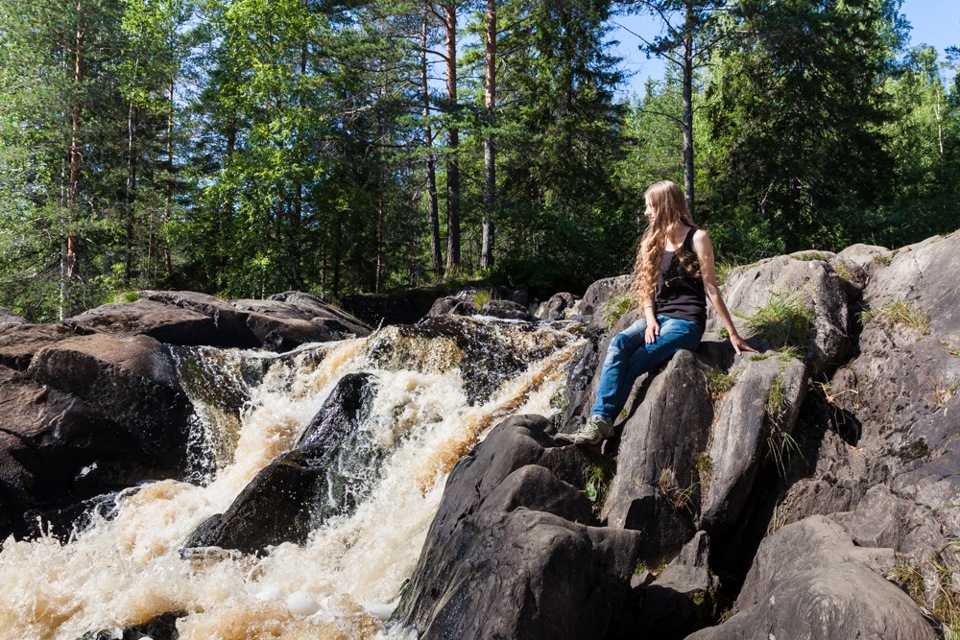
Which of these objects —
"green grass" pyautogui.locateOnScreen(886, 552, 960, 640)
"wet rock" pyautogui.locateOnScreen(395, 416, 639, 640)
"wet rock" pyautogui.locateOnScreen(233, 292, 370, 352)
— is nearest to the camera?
"green grass" pyautogui.locateOnScreen(886, 552, 960, 640)

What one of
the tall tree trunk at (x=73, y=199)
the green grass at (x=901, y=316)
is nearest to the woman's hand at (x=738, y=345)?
the green grass at (x=901, y=316)

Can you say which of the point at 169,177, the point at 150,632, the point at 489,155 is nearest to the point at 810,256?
the point at 150,632

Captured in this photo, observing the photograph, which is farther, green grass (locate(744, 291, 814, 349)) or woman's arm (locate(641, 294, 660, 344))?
woman's arm (locate(641, 294, 660, 344))

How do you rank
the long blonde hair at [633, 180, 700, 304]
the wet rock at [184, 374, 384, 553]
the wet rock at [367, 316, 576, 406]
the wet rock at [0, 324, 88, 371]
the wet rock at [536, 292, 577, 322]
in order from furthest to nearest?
the wet rock at [536, 292, 577, 322], the wet rock at [0, 324, 88, 371], the wet rock at [367, 316, 576, 406], the wet rock at [184, 374, 384, 553], the long blonde hair at [633, 180, 700, 304]

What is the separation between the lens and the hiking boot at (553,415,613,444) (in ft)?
18.1

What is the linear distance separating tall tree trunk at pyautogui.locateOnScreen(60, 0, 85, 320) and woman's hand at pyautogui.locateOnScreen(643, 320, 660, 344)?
61.4 feet

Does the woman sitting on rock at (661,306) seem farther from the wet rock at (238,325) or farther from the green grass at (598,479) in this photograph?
the wet rock at (238,325)

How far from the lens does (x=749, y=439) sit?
4828mm

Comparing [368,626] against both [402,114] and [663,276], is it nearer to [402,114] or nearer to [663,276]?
[663,276]

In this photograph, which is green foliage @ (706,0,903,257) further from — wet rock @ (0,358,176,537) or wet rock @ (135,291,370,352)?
wet rock @ (0,358,176,537)

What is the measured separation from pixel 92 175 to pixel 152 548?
64.8ft

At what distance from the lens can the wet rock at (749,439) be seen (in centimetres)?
474

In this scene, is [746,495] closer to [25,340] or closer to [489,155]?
[25,340]

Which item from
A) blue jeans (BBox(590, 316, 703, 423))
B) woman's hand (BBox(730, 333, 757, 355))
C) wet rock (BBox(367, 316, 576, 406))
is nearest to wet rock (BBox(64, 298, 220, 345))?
→ wet rock (BBox(367, 316, 576, 406))
